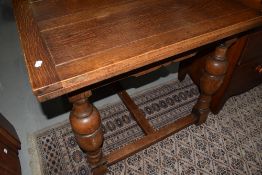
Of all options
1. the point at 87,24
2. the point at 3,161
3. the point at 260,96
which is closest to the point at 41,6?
the point at 87,24

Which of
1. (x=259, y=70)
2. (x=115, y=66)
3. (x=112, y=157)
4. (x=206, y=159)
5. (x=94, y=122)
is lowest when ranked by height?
(x=206, y=159)

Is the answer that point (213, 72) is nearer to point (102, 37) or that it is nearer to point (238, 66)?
point (238, 66)

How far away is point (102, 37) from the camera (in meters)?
0.88

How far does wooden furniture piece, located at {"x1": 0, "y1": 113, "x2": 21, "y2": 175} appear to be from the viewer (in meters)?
1.26

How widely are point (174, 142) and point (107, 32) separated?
0.95 metres

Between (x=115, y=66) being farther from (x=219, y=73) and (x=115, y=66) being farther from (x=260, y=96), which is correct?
(x=260, y=96)

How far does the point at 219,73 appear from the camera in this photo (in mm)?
1258

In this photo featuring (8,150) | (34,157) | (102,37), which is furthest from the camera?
(34,157)

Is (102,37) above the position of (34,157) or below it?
above

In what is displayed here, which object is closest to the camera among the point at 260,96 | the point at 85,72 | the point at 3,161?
the point at 85,72

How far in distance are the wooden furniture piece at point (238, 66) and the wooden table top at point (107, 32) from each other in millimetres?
296

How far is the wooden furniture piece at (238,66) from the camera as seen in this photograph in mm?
1322

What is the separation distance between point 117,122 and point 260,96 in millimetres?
1159

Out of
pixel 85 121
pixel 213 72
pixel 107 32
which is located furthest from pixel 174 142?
pixel 107 32
